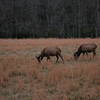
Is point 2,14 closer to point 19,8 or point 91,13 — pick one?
point 19,8

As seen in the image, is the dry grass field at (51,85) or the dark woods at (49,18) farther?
the dark woods at (49,18)

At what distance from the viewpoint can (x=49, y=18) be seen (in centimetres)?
5084

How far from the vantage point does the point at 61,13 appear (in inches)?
2010

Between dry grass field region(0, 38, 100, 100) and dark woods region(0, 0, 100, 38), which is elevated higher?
dark woods region(0, 0, 100, 38)

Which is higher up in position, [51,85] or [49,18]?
[49,18]

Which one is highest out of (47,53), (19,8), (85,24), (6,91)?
(19,8)

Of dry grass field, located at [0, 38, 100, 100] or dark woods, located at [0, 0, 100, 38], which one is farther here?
dark woods, located at [0, 0, 100, 38]

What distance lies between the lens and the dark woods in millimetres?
49031

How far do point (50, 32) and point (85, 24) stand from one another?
6.91m

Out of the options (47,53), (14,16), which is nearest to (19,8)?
(14,16)

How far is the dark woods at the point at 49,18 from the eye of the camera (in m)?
49.0

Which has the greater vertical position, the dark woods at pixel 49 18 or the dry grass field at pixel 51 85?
the dark woods at pixel 49 18

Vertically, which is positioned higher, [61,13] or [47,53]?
[61,13]

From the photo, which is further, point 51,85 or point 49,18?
point 49,18
